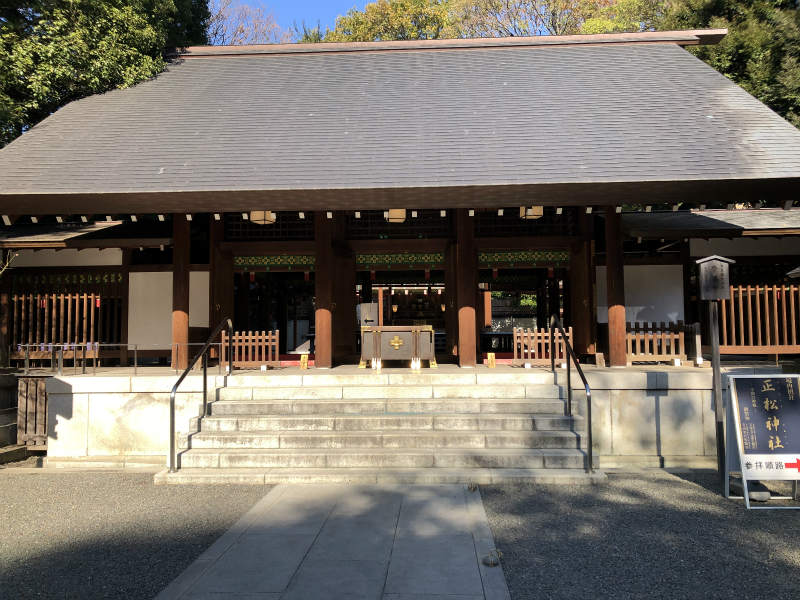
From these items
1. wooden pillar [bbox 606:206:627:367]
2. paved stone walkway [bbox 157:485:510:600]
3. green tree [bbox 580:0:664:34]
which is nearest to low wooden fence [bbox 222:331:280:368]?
paved stone walkway [bbox 157:485:510:600]

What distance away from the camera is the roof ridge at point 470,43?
35.9ft

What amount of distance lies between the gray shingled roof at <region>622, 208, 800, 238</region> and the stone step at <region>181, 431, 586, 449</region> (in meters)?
4.44

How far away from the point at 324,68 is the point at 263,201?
5278mm

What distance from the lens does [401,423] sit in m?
6.43

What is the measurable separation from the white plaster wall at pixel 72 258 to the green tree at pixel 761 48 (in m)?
15.5

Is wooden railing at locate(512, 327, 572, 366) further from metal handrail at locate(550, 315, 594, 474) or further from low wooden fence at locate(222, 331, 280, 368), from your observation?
low wooden fence at locate(222, 331, 280, 368)

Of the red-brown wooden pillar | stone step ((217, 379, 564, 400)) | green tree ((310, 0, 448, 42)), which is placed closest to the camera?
stone step ((217, 379, 564, 400))

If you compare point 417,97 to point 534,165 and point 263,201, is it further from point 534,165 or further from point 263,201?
point 263,201

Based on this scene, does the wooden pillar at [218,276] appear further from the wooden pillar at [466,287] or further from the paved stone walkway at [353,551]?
the paved stone walkway at [353,551]

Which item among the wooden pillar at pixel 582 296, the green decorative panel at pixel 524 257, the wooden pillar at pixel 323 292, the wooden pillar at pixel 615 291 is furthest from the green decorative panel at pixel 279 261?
the wooden pillar at pixel 615 291

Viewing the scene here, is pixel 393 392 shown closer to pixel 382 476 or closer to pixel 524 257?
pixel 382 476

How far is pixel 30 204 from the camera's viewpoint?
7.43 meters

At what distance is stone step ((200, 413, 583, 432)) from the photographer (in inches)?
251

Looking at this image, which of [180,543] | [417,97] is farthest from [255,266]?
[180,543]
